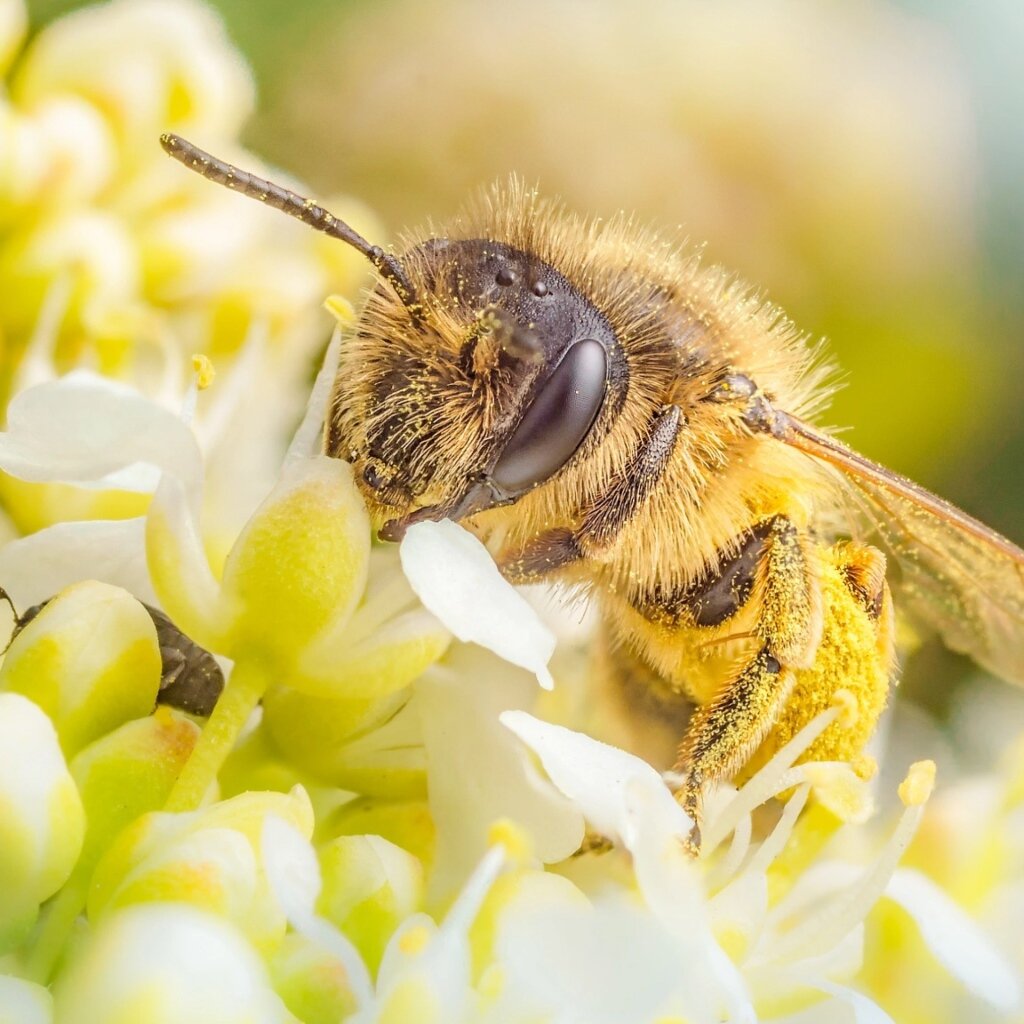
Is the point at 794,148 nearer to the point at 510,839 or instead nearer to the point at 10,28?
the point at 10,28

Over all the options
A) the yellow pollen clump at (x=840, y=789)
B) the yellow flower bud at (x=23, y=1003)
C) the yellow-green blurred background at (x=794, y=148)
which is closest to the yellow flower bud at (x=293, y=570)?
the yellow flower bud at (x=23, y=1003)

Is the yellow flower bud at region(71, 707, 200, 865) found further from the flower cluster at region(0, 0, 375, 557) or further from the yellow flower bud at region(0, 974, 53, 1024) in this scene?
the flower cluster at region(0, 0, 375, 557)

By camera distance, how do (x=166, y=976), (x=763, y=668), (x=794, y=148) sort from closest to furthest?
1. (x=166, y=976)
2. (x=763, y=668)
3. (x=794, y=148)

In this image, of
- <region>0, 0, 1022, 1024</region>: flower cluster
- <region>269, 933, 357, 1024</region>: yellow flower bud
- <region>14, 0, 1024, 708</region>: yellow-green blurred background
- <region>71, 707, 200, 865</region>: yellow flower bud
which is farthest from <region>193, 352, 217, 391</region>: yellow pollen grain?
<region>14, 0, 1024, 708</region>: yellow-green blurred background

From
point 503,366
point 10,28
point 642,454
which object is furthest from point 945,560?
point 10,28

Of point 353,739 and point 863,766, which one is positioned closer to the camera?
point 353,739

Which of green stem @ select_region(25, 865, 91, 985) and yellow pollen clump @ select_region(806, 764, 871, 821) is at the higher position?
yellow pollen clump @ select_region(806, 764, 871, 821)

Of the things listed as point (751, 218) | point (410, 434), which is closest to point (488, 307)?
point (410, 434)
